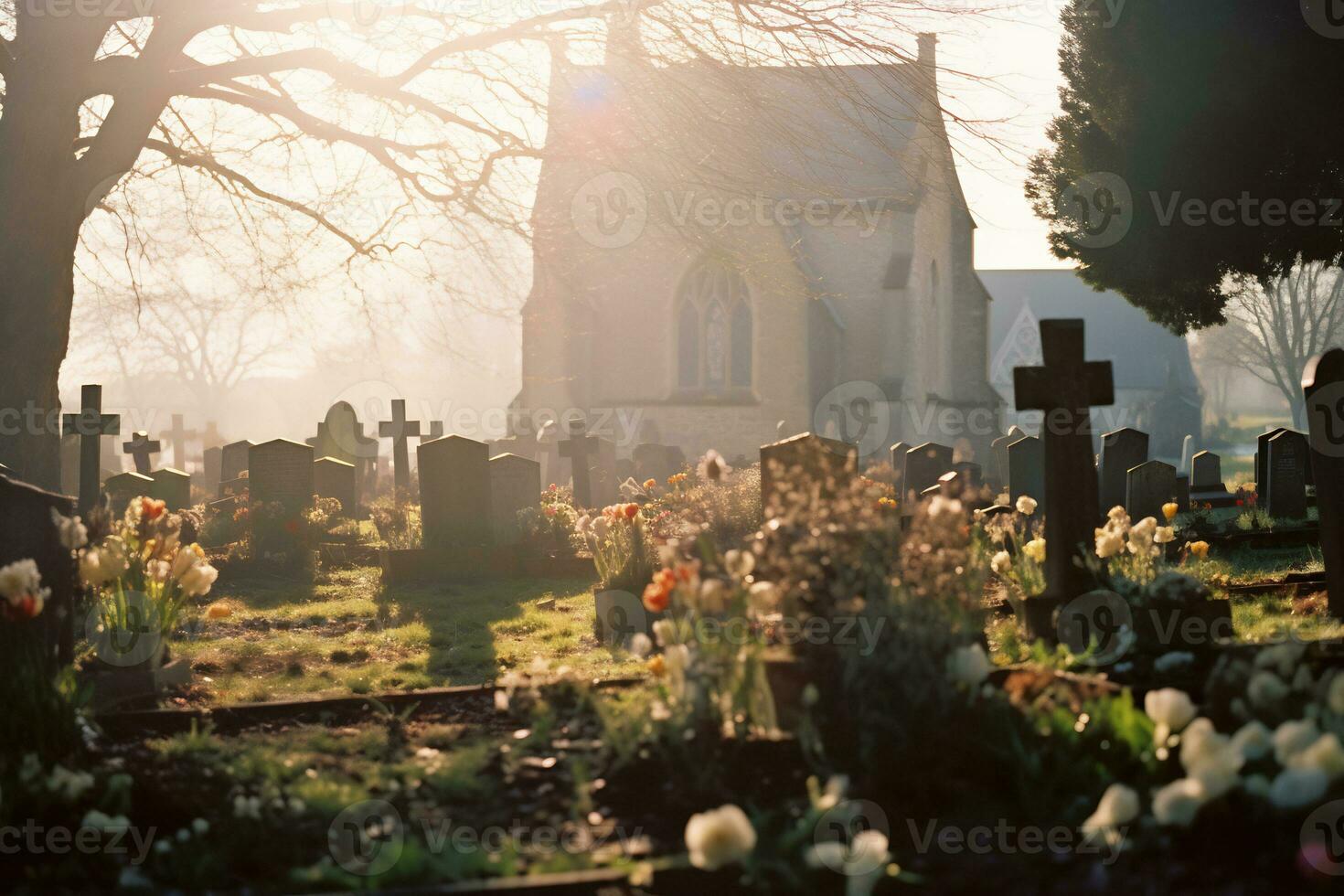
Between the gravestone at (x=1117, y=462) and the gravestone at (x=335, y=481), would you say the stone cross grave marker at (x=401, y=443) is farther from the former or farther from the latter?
the gravestone at (x=1117, y=462)

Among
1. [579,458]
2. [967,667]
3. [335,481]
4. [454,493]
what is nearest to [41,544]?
[967,667]

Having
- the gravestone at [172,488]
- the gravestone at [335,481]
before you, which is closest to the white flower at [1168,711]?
the gravestone at [172,488]

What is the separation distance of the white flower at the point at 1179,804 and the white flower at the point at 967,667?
957 mm

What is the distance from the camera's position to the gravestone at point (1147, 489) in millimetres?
13258

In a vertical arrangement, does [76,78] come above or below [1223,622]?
above

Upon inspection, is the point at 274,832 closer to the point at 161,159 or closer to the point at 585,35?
the point at 585,35

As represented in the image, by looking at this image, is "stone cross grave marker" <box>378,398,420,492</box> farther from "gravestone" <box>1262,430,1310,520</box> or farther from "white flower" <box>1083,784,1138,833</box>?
"white flower" <box>1083,784,1138,833</box>

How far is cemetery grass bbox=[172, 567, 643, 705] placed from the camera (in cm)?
723

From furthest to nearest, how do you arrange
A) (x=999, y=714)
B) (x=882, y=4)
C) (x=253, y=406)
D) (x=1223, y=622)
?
(x=253, y=406) → (x=882, y=4) → (x=1223, y=622) → (x=999, y=714)

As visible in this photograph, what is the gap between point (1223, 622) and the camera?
6.28 metres

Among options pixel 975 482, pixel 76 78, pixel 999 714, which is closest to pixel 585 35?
pixel 76 78

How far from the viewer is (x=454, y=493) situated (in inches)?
482

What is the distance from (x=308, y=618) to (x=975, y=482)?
8077 mm

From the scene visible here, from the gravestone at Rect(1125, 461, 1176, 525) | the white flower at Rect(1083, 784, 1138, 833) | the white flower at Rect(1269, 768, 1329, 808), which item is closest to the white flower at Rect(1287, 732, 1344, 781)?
the white flower at Rect(1269, 768, 1329, 808)
